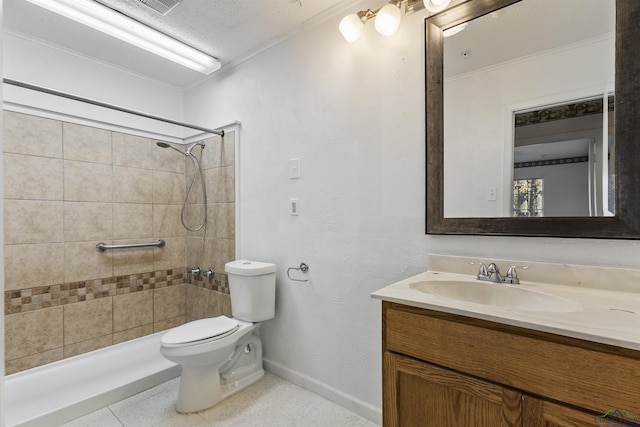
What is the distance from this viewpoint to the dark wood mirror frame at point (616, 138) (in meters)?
1.07

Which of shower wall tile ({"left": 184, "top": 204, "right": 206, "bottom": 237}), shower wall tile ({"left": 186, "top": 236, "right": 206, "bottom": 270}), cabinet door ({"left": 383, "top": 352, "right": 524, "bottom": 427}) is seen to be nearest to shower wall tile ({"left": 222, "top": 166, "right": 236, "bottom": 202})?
shower wall tile ({"left": 184, "top": 204, "right": 206, "bottom": 237})

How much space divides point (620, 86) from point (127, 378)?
2939 mm

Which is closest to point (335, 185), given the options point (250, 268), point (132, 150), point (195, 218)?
point (250, 268)

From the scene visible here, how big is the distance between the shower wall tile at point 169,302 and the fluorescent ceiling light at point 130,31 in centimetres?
195

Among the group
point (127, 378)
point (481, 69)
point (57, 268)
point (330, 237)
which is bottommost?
point (127, 378)

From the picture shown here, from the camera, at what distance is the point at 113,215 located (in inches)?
97.7

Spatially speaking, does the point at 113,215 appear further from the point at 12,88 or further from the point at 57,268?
the point at 12,88

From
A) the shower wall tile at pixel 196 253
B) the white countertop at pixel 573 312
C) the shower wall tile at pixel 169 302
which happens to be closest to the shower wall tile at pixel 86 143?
the shower wall tile at pixel 196 253

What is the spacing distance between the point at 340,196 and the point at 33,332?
2305mm

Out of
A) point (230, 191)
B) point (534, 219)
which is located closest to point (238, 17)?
point (230, 191)

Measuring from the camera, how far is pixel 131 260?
258cm

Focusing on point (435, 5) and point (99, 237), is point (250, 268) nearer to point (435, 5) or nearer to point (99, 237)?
point (99, 237)

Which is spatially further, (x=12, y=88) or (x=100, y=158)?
(x=100, y=158)

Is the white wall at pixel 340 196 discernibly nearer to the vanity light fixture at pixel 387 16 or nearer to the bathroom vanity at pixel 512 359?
the vanity light fixture at pixel 387 16
